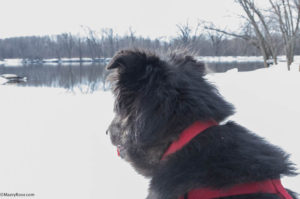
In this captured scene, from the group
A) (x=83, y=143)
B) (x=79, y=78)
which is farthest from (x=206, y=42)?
(x=83, y=143)

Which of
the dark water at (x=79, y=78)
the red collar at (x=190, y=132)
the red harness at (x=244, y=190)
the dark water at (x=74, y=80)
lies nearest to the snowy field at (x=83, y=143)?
the red collar at (x=190, y=132)

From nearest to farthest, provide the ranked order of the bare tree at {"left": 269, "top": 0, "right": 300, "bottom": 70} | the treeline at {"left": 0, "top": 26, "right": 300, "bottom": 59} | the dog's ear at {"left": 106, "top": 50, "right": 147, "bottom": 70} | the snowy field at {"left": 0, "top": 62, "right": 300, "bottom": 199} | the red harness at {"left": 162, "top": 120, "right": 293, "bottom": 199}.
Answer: the red harness at {"left": 162, "top": 120, "right": 293, "bottom": 199}
the dog's ear at {"left": 106, "top": 50, "right": 147, "bottom": 70}
the snowy field at {"left": 0, "top": 62, "right": 300, "bottom": 199}
the bare tree at {"left": 269, "top": 0, "right": 300, "bottom": 70}
the treeline at {"left": 0, "top": 26, "right": 300, "bottom": 59}

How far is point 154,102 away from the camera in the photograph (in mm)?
1684

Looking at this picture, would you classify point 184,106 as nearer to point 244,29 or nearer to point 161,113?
point 161,113

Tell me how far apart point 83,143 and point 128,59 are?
13.8 ft

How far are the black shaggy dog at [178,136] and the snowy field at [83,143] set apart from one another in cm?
66

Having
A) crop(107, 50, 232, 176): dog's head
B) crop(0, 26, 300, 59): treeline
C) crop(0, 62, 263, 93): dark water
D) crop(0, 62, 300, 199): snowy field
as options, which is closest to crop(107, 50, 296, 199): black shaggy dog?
crop(107, 50, 232, 176): dog's head

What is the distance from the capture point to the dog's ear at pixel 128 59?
1783mm

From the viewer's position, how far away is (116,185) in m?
3.77

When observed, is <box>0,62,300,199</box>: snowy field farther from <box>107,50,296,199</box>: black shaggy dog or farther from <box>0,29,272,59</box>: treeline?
<box>0,29,272,59</box>: treeline

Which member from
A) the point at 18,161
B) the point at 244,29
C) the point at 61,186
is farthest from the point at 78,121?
the point at 244,29

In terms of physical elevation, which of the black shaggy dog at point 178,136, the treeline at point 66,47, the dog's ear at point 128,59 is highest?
the treeline at point 66,47

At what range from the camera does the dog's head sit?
1.66 m

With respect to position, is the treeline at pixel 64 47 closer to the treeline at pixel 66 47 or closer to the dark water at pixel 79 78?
the treeline at pixel 66 47
